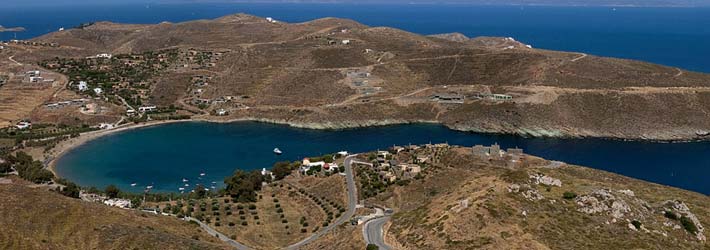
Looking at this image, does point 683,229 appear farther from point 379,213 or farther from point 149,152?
point 149,152

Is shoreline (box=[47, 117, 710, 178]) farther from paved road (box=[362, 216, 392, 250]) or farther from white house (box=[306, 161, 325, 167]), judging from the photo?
paved road (box=[362, 216, 392, 250])

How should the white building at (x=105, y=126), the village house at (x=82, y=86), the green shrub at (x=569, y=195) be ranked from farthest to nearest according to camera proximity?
1. the village house at (x=82, y=86)
2. the white building at (x=105, y=126)
3. the green shrub at (x=569, y=195)

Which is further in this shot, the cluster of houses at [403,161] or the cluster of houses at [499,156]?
the cluster of houses at [403,161]

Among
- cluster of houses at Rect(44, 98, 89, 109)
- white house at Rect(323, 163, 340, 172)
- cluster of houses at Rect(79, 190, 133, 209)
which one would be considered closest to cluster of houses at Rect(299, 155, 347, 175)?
white house at Rect(323, 163, 340, 172)

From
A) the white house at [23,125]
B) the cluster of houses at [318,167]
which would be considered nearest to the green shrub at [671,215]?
the cluster of houses at [318,167]

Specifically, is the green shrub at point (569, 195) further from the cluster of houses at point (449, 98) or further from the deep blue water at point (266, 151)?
the cluster of houses at point (449, 98)

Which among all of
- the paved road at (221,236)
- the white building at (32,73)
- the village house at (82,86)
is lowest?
the paved road at (221,236)

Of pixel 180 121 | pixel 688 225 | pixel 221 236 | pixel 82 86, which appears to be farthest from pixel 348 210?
pixel 82 86
